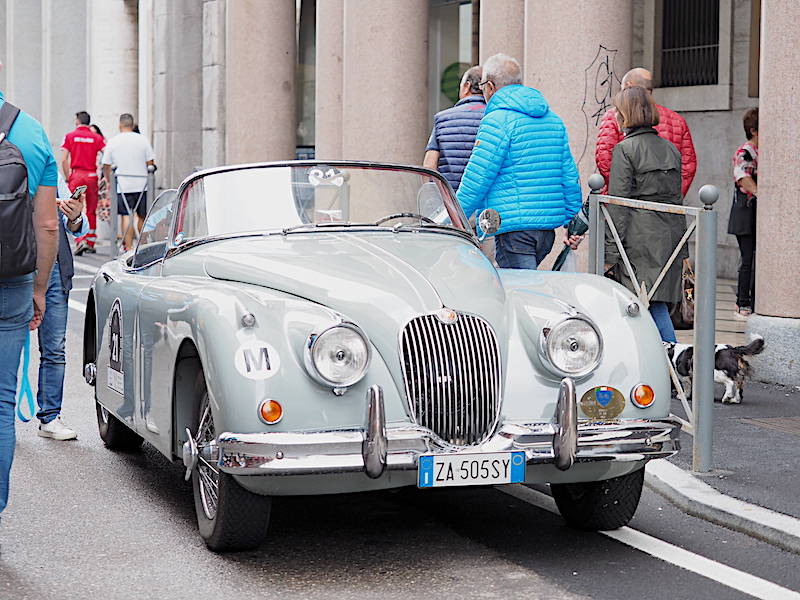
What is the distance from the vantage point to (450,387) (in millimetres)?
5422

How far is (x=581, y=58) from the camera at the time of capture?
1196 cm

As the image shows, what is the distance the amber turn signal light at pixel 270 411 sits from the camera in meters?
5.27

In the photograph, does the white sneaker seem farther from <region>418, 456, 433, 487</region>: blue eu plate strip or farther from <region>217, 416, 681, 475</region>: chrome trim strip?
<region>418, 456, 433, 487</region>: blue eu plate strip

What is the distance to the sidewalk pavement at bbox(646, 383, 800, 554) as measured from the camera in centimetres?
602

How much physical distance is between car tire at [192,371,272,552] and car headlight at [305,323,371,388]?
0.50 metres

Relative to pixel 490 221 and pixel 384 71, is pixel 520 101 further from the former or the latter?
pixel 384 71

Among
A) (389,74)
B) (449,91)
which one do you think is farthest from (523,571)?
(449,91)

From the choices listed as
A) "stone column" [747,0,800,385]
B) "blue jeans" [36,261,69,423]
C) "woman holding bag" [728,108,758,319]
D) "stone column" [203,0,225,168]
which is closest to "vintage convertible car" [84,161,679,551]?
"blue jeans" [36,261,69,423]

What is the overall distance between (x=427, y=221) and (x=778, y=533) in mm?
2151

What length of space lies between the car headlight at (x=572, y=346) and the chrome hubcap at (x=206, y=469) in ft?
4.31

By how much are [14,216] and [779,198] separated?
577 cm

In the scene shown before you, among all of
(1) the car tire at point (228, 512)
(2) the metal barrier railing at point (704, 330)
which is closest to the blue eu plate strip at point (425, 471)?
(1) the car tire at point (228, 512)

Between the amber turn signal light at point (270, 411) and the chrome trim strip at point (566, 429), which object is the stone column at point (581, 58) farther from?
the amber turn signal light at point (270, 411)

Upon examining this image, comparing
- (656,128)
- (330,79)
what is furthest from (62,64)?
(656,128)
